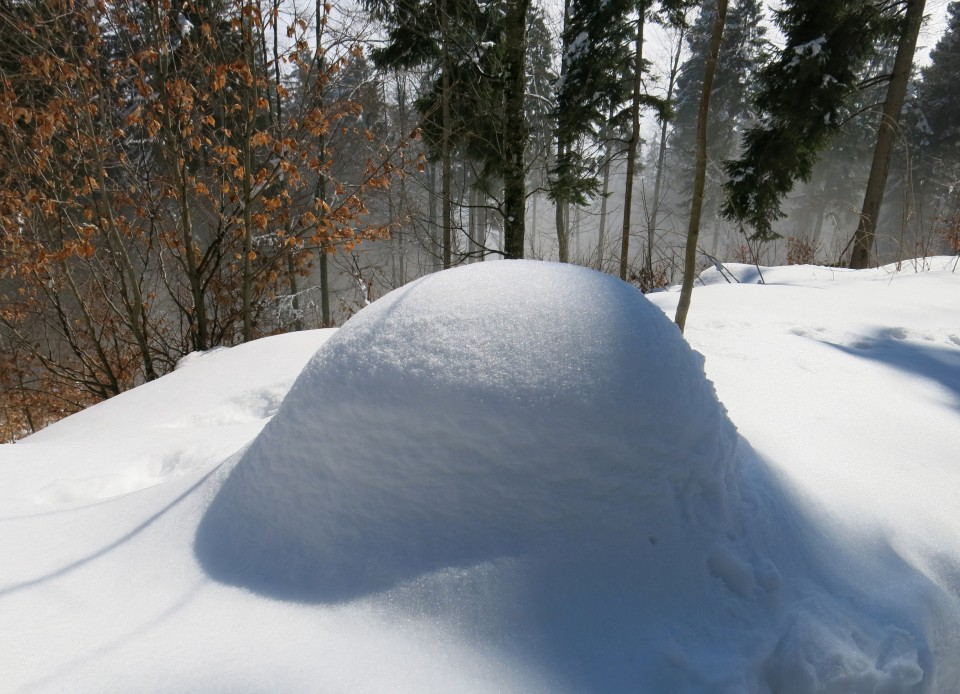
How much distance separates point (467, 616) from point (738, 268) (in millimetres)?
6021

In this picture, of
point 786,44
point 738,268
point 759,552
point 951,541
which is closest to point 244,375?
point 759,552

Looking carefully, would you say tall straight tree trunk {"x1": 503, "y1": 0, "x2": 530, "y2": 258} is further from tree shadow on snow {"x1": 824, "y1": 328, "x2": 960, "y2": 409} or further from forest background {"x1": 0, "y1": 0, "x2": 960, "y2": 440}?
tree shadow on snow {"x1": 824, "y1": 328, "x2": 960, "y2": 409}

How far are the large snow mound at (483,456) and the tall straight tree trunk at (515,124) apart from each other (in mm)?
4448

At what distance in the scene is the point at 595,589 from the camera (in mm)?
1138

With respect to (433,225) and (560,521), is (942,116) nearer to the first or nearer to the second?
(433,225)

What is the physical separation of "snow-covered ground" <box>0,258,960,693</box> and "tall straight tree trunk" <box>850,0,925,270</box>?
690 cm

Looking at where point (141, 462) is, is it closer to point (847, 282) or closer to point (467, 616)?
point (467, 616)

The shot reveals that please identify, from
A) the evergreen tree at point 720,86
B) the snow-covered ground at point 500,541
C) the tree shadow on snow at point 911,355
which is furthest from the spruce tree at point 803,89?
the evergreen tree at point 720,86

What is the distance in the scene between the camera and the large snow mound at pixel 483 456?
1.20 metres

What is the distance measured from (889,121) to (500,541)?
8.71 m

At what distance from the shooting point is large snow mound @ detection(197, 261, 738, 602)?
120 centimetres

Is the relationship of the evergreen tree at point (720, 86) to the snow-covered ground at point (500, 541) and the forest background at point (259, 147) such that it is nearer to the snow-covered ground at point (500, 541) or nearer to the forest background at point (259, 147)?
the forest background at point (259, 147)

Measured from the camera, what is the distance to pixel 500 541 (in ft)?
3.88

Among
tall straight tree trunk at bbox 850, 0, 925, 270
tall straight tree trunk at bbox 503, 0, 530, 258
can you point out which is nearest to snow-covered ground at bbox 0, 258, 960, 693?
tall straight tree trunk at bbox 503, 0, 530, 258
